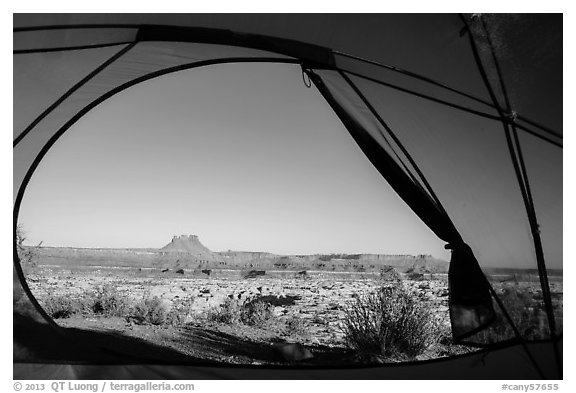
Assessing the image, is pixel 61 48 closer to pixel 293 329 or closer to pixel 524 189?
pixel 524 189

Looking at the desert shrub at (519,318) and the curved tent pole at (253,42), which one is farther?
the curved tent pole at (253,42)

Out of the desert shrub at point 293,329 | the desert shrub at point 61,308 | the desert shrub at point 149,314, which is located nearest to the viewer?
the desert shrub at point 61,308

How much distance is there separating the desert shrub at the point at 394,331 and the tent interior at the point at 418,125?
6.08 ft

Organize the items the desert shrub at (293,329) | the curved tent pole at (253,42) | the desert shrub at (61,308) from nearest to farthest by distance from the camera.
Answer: the curved tent pole at (253,42)
the desert shrub at (61,308)
the desert shrub at (293,329)

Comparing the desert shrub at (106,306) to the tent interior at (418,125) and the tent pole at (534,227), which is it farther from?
the tent pole at (534,227)

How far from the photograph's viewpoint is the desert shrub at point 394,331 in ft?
17.3

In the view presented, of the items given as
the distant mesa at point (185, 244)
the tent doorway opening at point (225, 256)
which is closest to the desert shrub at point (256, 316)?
the tent doorway opening at point (225, 256)

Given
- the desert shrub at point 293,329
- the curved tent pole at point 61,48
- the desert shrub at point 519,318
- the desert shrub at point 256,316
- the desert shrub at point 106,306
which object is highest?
the curved tent pole at point 61,48

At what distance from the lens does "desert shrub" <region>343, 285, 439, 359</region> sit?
5.27 meters

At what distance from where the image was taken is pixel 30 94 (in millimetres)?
3309

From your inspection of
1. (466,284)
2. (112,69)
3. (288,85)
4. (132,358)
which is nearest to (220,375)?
(132,358)

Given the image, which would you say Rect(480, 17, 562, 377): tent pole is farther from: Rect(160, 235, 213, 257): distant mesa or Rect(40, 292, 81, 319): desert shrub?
Rect(160, 235, 213, 257): distant mesa
